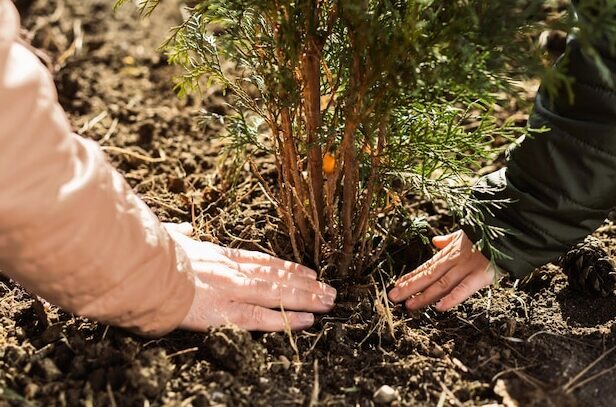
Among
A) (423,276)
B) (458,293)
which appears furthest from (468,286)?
(423,276)

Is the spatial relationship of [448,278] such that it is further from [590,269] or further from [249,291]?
[249,291]

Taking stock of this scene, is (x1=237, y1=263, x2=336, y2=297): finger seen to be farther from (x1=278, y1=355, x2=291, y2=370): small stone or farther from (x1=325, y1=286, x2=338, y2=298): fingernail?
(x1=278, y1=355, x2=291, y2=370): small stone

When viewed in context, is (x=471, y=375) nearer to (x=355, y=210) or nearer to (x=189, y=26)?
(x=355, y=210)

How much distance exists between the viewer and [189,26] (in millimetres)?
2090

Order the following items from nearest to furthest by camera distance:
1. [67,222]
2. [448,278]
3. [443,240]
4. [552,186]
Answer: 1. [67,222]
2. [552,186]
3. [448,278]
4. [443,240]

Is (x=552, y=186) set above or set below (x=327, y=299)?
above

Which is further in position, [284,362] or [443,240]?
[443,240]

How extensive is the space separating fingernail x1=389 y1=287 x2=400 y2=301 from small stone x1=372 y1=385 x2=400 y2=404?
367 millimetres

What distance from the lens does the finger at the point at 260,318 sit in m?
2.08

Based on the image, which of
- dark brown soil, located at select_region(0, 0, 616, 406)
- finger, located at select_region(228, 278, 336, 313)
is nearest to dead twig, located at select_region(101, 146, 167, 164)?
dark brown soil, located at select_region(0, 0, 616, 406)

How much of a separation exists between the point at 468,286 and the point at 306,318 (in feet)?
1.55

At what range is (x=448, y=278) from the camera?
2.19m

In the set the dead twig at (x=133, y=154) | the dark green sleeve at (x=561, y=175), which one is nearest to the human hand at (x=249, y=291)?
the dark green sleeve at (x=561, y=175)

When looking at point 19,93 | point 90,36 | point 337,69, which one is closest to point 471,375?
point 337,69
